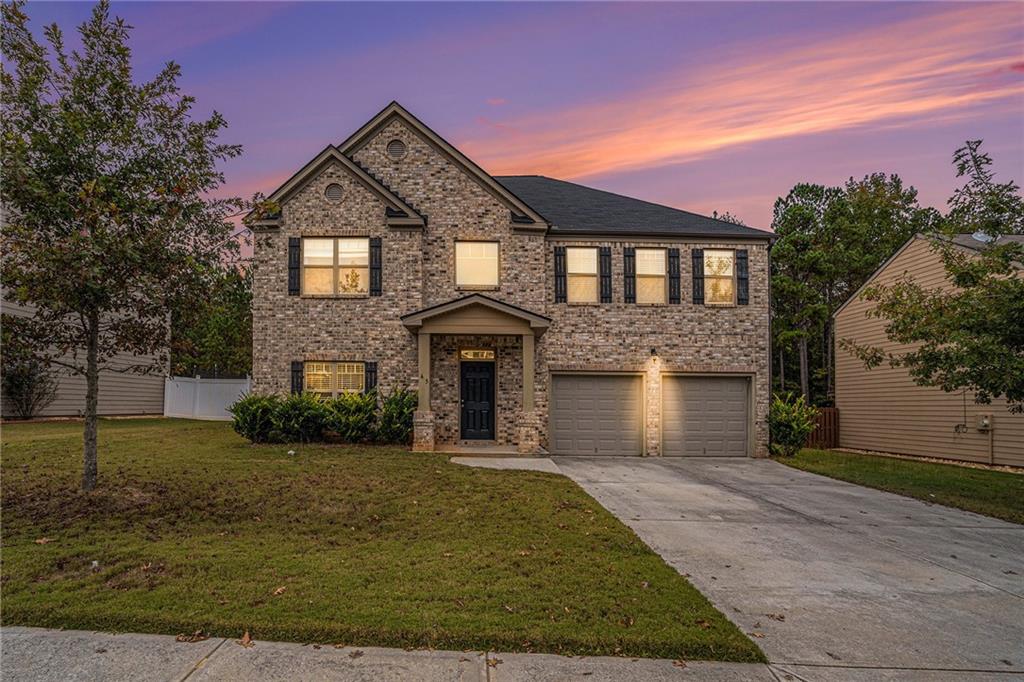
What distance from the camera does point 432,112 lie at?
16.0 metres

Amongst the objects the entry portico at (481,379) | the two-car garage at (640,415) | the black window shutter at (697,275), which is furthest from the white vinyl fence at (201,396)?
the black window shutter at (697,275)

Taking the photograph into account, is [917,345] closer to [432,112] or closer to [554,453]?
[554,453]

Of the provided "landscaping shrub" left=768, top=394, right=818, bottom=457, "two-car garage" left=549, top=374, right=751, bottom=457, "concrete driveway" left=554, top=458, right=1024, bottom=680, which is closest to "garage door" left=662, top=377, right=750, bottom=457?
"two-car garage" left=549, top=374, right=751, bottom=457

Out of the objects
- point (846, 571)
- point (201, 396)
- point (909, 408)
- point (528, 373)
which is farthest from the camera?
point (201, 396)

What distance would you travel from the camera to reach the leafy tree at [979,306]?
26.9ft

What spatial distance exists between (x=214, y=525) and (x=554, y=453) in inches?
386

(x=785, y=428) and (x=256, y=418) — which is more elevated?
(x=256, y=418)

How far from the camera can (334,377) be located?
14750mm

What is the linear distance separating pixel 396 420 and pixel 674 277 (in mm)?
8792

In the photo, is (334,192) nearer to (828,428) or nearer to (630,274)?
(630,274)

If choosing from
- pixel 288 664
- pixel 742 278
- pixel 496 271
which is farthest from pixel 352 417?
pixel 742 278

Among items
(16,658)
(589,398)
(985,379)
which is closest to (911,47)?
(985,379)

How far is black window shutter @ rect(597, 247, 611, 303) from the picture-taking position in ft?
50.1

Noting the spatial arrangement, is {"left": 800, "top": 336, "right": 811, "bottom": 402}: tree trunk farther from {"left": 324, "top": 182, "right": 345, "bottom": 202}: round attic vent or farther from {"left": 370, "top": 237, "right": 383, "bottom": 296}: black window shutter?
{"left": 324, "top": 182, "right": 345, "bottom": 202}: round attic vent
